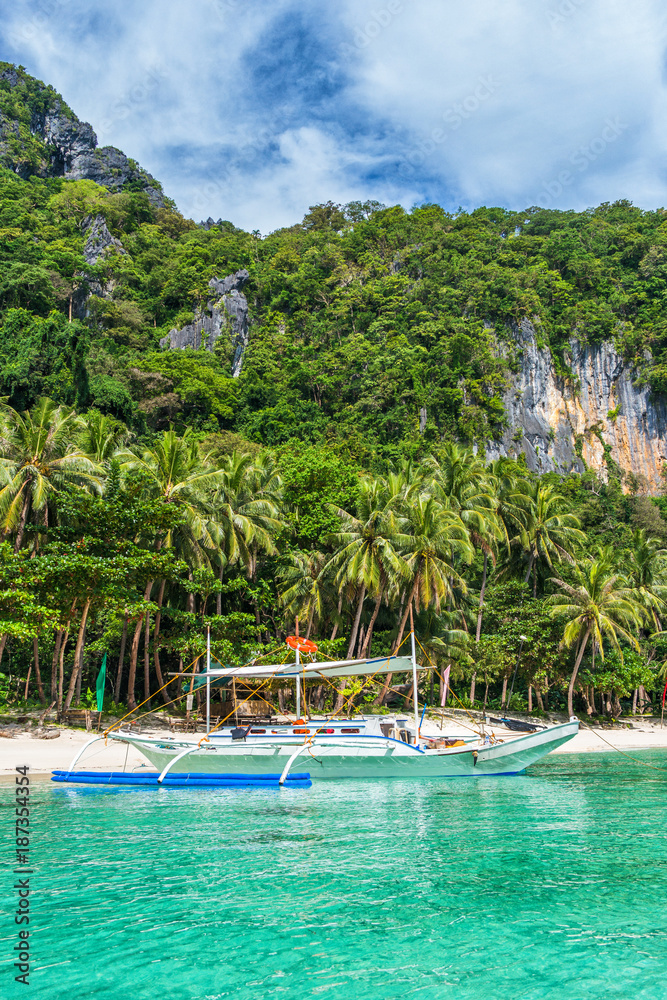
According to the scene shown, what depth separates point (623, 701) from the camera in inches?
1692

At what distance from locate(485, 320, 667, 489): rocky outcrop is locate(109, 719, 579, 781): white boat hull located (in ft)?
170

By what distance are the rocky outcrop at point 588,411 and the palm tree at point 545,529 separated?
1125 inches

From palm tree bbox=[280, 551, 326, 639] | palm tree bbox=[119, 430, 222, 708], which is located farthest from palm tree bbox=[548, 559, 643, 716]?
palm tree bbox=[119, 430, 222, 708]

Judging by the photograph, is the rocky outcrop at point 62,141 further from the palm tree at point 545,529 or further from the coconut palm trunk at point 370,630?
the coconut palm trunk at point 370,630

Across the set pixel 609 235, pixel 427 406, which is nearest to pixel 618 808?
pixel 427 406

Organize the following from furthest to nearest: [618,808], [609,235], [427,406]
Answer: [609,235]
[427,406]
[618,808]

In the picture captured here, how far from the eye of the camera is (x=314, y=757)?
1809 centimetres

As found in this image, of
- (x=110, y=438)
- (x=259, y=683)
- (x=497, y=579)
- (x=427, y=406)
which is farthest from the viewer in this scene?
(x=427, y=406)

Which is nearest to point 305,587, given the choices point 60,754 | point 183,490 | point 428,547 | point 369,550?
point 369,550

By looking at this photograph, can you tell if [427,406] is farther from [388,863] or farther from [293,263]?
[388,863]

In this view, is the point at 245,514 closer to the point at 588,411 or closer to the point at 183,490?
the point at 183,490

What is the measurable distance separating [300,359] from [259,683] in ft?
153

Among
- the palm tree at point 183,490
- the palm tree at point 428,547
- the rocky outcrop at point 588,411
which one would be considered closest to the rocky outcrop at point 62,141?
the rocky outcrop at point 588,411

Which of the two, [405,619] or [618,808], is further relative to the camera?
[405,619]
